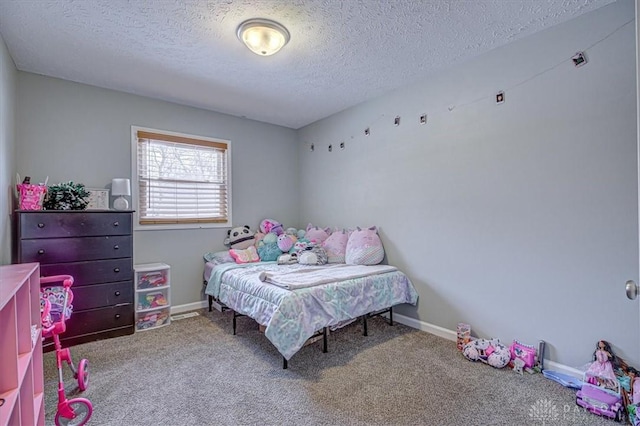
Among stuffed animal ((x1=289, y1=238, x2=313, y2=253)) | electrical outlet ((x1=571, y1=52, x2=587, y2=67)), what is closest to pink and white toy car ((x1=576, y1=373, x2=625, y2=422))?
electrical outlet ((x1=571, y1=52, x2=587, y2=67))

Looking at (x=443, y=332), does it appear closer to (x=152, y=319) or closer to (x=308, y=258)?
(x=308, y=258)

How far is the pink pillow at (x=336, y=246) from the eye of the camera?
11.7 feet

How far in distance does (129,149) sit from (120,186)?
51cm

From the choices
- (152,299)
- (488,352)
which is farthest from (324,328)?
(152,299)

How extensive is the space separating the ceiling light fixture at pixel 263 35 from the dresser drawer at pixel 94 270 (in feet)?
7.51

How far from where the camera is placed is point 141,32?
7.41 feet

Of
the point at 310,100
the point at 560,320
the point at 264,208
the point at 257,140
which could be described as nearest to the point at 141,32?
the point at 310,100

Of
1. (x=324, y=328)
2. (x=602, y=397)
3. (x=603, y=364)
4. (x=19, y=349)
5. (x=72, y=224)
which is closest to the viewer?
(x=19, y=349)

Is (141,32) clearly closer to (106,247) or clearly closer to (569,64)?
(106,247)

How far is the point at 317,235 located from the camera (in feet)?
13.1

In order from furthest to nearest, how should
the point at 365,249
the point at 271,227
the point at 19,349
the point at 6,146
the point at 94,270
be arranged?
the point at 271,227 < the point at 365,249 < the point at 94,270 < the point at 6,146 < the point at 19,349

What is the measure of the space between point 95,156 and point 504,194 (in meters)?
3.94

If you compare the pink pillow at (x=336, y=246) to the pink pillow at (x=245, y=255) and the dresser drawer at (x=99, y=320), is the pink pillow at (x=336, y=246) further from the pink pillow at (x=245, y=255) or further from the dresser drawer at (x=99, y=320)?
the dresser drawer at (x=99, y=320)

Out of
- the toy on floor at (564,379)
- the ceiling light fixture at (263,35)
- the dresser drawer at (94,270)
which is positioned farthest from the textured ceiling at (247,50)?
the toy on floor at (564,379)
